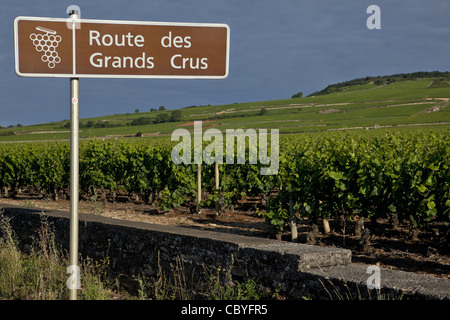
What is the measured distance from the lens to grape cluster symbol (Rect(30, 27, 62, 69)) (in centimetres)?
347

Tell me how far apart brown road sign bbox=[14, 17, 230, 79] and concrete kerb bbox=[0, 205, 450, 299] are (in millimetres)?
1647

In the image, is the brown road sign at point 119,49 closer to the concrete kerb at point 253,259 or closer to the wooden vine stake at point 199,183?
the concrete kerb at point 253,259

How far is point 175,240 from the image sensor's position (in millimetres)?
4941

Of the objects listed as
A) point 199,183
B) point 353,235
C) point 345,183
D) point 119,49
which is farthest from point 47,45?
point 199,183

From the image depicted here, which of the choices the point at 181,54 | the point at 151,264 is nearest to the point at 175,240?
the point at 151,264

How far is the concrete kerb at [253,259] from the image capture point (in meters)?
3.47

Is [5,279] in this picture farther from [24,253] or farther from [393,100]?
[393,100]

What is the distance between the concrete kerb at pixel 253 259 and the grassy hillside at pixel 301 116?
172 feet

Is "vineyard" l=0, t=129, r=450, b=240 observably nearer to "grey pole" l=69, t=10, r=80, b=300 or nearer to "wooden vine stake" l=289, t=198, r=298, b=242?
"wooden vine stake" l=289, t=198, r=298, b=242

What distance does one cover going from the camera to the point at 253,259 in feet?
13.9

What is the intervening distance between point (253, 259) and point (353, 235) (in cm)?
619

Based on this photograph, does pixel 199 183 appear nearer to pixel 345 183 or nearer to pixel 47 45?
pixel 345 183

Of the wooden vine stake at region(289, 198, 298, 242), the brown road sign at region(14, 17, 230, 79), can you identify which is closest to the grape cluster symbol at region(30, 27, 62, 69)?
the brown road sign at region(14, 17, 230, 79)
